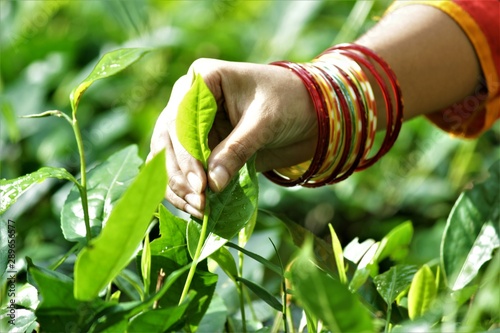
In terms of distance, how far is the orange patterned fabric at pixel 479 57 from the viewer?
3.31 feet

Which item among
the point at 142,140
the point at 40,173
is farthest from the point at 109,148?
the point at 40,173

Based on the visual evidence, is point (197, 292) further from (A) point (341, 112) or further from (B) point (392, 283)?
(A) point (341, 112)

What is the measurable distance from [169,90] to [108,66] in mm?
1090

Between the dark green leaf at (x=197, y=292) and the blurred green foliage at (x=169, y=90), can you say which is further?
the blurred green foliage at (x=169, y=90)

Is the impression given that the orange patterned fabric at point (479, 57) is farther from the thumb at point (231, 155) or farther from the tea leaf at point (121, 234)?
the tea leaf at point (121, 234)

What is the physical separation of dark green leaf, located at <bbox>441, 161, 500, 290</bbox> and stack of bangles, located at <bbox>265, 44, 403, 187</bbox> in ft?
0.39

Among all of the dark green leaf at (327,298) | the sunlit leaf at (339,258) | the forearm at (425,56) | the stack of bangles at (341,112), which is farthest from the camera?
the forearm at (425,56)

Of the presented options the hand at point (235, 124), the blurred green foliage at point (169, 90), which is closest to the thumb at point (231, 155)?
the hand at point (235, 124)

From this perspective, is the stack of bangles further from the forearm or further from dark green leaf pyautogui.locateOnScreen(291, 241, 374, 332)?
dark green leaf pyautogui.locateOnScreen(291, 241, 374, 332)

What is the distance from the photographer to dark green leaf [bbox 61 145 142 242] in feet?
2.19

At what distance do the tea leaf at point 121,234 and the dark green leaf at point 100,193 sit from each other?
21 centimetres

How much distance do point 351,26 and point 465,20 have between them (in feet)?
1.95

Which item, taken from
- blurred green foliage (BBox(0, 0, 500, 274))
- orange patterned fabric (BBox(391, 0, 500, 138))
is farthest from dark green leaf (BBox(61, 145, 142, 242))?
blurred green foliage (BBox(0, 0, 500, 274))

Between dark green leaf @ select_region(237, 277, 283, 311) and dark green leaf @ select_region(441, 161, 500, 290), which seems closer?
dark green leaf @ select_region(237, 277, 283, 311)
